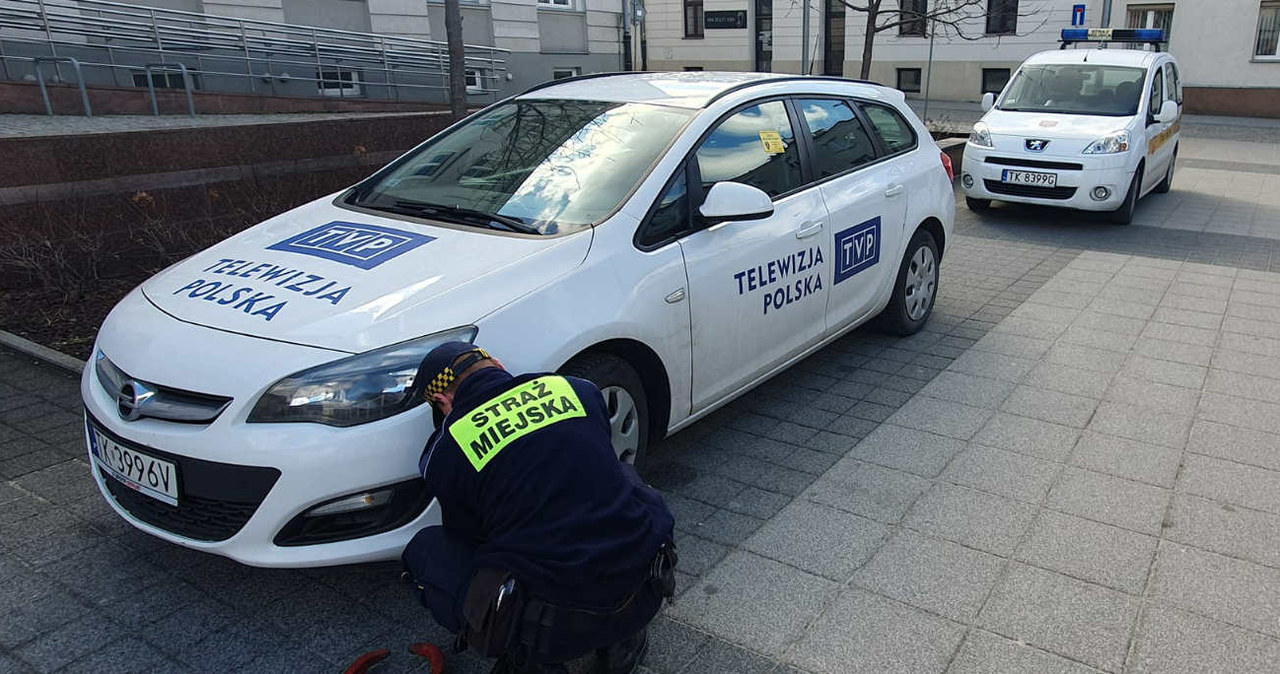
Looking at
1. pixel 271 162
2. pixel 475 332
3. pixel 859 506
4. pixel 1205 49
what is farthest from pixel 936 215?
pixel 1205 49

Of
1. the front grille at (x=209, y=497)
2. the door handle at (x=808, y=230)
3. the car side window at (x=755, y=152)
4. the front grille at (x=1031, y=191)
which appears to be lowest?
the front grille at (x=1031, y=191)

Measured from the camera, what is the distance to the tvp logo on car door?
4.54 metres

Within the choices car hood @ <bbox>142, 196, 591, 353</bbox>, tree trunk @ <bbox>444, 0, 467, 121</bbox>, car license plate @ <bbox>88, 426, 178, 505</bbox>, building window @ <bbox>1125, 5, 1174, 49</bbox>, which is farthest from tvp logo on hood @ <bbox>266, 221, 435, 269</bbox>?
building window @ <bbox>1125, 5, 1174, 49</bbox>

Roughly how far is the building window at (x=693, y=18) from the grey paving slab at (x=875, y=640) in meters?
28.7

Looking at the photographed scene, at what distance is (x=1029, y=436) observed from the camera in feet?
13.9

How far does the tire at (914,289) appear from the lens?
536 centimetres

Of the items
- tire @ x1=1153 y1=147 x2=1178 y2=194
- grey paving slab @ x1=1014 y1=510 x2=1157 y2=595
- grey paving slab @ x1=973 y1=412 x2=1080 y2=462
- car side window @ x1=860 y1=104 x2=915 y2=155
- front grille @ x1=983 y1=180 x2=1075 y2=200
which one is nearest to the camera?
grey paving slab @ x1=1014 y1=510 x2=1157 y2=595

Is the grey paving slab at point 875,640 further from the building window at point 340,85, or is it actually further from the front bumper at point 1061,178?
the building window at point 340,85

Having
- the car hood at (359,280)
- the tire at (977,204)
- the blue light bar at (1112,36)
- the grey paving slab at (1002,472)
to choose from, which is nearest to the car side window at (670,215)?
the car hood at (359,280)

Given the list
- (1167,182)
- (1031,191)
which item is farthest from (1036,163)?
(1167,182)

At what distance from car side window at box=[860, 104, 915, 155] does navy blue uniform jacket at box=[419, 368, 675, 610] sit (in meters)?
3.61

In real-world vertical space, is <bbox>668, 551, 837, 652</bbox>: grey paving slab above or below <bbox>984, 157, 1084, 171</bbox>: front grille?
below

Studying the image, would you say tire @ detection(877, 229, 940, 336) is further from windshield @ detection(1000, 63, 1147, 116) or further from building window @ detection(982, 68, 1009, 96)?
building window @ detection(982, 68, 1009, 96)

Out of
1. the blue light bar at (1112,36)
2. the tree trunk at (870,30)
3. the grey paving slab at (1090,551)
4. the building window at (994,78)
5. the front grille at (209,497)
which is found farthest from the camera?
the building window at (994,78)
